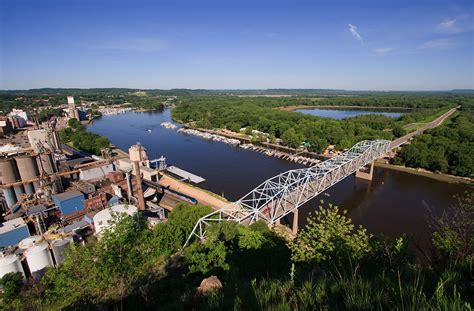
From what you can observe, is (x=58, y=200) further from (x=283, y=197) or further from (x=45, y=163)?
(x=283, y=197)

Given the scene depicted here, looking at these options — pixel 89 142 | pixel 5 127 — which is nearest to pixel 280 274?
pixel 89 142

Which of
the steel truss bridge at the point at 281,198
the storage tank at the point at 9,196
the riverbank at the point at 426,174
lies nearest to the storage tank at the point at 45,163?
the storage tank at the point at 9,196

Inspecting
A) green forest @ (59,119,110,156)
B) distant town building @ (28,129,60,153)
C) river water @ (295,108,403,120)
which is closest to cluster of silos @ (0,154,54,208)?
distant town building @ (28,129,60,153)

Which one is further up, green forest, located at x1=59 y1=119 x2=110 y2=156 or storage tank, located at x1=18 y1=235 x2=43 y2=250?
storage tank, located at x1=18 y1=235 x2=43 y2=250

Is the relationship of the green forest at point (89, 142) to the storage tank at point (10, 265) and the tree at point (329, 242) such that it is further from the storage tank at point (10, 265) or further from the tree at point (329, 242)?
the tree at point (329, 242)

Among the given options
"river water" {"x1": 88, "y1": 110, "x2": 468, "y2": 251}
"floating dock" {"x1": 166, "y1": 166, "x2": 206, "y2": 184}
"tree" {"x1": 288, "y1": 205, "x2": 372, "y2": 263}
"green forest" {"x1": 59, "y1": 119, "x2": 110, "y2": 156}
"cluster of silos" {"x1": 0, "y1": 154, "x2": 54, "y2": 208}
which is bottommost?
"river water" {"x1": 88, "y1": 110, "x2": 468, "y2": 251}

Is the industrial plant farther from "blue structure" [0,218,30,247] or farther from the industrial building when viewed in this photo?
the industrial building

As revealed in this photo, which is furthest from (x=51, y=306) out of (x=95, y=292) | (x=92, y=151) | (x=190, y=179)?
(x=92, y=151)

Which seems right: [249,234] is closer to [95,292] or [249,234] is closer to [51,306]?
[95,292]
